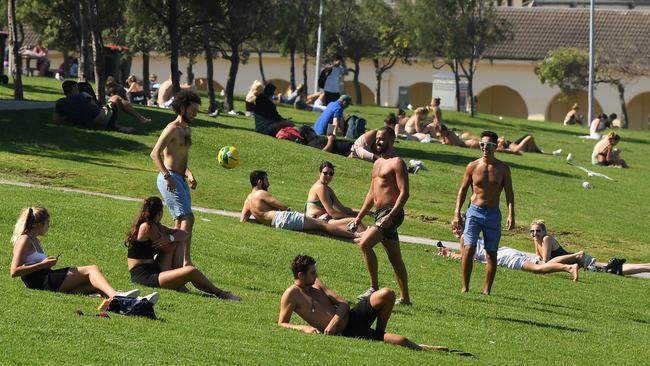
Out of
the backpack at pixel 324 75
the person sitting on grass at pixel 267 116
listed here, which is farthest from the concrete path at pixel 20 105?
the backpack at pixel 324 75

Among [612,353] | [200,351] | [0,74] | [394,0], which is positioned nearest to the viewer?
[200,351]

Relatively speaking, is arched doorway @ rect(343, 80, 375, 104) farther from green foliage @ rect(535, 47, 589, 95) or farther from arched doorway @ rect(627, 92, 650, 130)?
arched doorway @ rect(627, 92, 650, 130)

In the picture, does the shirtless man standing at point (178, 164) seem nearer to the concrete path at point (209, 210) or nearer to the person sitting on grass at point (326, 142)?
the concrete path at point (209, 210)

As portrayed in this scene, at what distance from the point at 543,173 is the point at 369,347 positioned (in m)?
21.6

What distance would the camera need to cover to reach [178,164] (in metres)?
14.2

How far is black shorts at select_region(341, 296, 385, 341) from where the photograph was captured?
38.6 feet

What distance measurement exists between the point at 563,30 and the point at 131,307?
68.9m

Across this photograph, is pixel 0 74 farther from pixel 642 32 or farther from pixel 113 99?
pixel 642 32

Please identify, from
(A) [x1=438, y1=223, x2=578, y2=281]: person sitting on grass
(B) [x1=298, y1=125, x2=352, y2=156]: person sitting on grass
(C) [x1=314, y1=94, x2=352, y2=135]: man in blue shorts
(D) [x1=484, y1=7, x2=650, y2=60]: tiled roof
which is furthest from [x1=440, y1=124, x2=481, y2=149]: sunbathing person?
(D) [x1=484, y1=7, x2=650, y2=60]: tiled roof

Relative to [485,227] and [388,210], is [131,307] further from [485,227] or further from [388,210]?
[485,227]

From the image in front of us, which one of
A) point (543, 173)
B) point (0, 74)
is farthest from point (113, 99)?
point (0, 74)

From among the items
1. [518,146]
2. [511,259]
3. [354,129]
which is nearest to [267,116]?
[354,129]

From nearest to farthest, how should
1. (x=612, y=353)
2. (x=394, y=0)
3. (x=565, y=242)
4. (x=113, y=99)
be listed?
(x=612, y=353), (x=565, y=242), (x=113, y=99), (x=394, y=0)

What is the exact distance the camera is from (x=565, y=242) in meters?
23.7
